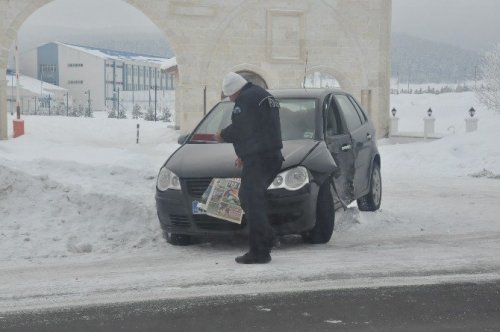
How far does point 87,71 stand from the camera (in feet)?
286

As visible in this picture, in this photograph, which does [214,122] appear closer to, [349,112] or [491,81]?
[349,112]

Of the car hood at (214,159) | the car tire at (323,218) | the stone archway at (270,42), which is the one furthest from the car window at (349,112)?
the stone archway at (270,42)

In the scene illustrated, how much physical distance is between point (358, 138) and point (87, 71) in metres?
81.7

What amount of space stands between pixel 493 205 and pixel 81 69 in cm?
8107

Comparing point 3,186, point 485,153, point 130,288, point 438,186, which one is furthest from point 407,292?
point 485,153

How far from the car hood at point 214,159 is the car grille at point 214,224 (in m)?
0.42

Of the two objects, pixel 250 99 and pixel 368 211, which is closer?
pixel 250 99

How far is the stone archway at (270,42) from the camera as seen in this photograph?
28906mm

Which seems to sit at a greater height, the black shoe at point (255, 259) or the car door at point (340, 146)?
the car door at point (340, 146)

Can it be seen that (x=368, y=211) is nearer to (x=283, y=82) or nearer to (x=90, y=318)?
(x=90, y=318)

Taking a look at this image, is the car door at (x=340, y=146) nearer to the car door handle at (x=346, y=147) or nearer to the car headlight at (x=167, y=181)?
the car door handle at (x=346, y=147)

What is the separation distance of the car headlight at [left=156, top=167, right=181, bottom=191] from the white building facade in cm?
7908

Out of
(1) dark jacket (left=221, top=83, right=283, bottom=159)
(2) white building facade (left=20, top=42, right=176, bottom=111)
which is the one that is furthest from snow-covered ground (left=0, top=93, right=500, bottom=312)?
(2) white building facade (left=20, top=42, right=176, bottom=111)

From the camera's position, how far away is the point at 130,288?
18.2 ft
